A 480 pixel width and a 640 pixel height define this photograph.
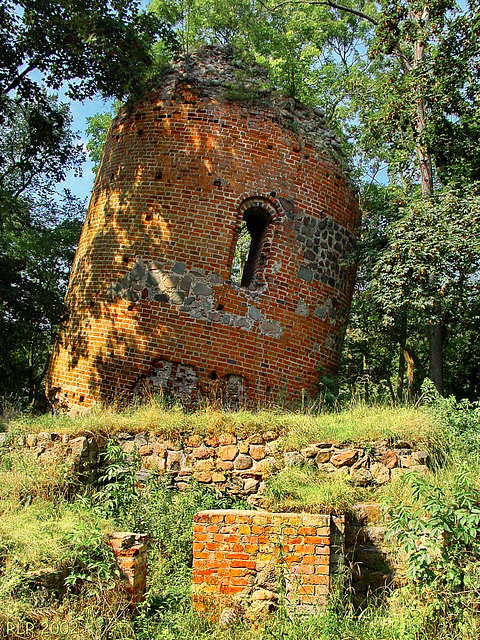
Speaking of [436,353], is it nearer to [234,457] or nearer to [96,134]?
[234,457]

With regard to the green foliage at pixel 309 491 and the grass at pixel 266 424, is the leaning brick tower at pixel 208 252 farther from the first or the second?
the green foliage at pixel 309 491

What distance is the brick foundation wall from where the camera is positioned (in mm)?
4418

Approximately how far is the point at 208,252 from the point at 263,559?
5.37 m

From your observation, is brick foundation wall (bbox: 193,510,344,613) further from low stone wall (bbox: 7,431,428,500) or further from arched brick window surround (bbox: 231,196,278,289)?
arched brick window surround (bbox: 231,196,278,289)

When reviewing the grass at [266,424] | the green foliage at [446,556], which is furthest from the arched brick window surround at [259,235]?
the green foliage at [446,556]

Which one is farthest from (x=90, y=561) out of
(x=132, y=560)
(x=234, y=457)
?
(x=234, y=457)

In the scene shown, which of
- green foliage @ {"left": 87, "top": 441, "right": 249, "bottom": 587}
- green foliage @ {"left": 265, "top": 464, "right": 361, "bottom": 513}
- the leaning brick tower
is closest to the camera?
green foliage @ {"left": 265, "top": 464, "right": 361, "bottom": 513}

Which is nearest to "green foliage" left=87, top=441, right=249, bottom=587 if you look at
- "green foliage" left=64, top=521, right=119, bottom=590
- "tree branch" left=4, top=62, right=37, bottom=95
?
"green foliage" left=64, top=521, right=119, bottom=590

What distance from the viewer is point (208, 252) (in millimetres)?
8891

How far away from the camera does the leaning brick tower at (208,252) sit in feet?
28.4

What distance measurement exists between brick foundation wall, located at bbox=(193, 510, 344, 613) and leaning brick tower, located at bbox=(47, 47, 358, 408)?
393 cm

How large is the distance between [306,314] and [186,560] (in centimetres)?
506

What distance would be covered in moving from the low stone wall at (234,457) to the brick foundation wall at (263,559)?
5.13ft

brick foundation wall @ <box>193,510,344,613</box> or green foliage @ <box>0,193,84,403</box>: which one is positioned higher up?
green foliage @ <box>0,193,84,403</box>
